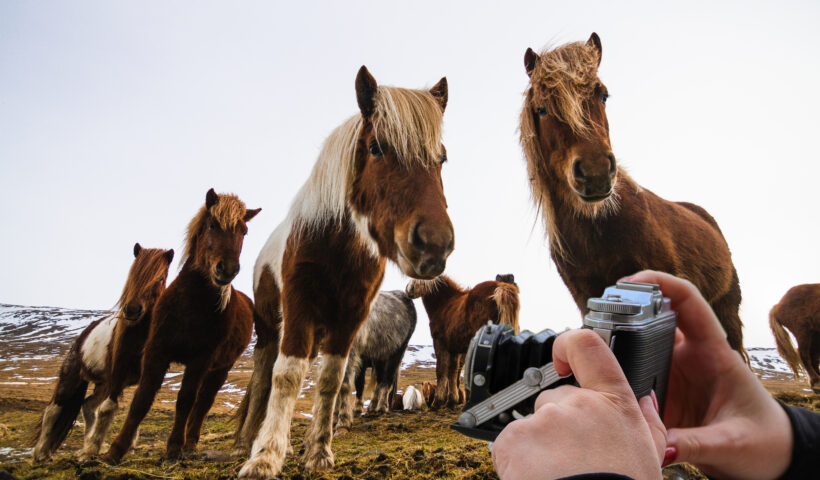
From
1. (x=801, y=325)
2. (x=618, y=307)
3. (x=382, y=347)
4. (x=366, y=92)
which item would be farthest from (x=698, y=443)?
(x=801, y=325)

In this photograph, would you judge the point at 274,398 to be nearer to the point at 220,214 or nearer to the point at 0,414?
the point at 220,214

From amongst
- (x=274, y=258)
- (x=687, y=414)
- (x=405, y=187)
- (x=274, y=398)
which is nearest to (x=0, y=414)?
(x=274, y=258)

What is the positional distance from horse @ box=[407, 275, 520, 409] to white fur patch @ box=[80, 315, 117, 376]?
10.2ft

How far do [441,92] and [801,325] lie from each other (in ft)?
20.0

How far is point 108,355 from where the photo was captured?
366 cm

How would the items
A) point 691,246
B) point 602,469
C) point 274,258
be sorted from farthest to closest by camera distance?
point 274,258
point 691,246
point 602,469

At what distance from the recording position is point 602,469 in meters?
0.40

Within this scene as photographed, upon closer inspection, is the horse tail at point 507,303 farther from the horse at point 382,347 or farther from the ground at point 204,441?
the horse at point 382,347

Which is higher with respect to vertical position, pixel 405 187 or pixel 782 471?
pixel 405 187

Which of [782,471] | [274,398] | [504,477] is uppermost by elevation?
[504,477]

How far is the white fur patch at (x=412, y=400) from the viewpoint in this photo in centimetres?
626

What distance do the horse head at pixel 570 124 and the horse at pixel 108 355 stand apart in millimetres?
3016

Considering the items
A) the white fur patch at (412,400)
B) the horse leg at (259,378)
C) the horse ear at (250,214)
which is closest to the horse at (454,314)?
the white fur patch at (412,400)

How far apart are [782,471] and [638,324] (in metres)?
0.61
